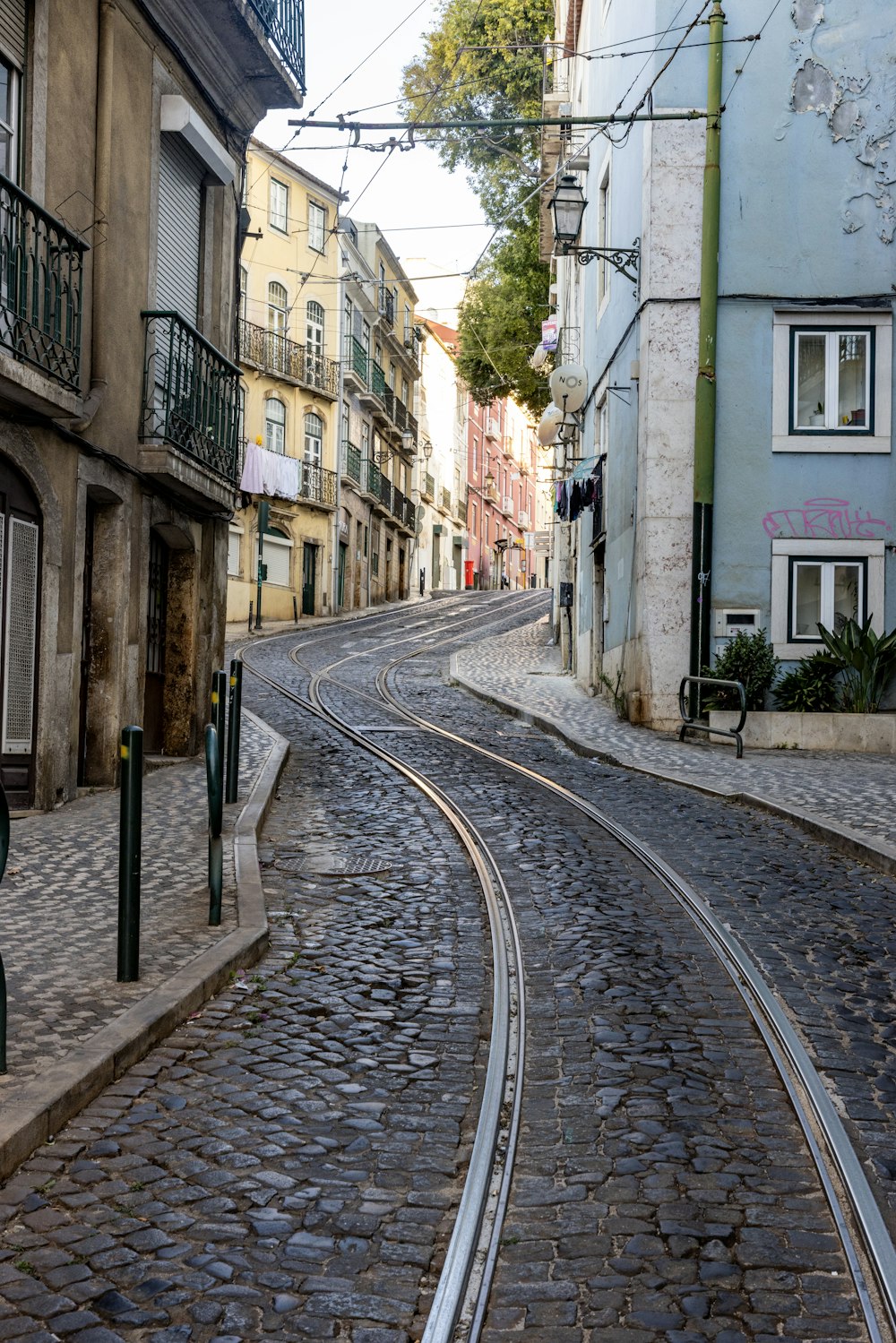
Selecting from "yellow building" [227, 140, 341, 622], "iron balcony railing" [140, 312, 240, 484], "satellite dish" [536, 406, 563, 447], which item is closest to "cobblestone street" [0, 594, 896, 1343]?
"iron balcony railing" [140, 312, 240, 484]

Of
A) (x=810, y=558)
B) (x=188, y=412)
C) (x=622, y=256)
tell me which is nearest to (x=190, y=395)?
(x=188, y=412)

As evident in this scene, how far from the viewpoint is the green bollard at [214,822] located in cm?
680

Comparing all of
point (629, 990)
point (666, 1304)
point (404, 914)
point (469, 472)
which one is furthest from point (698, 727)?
point (469, 472)

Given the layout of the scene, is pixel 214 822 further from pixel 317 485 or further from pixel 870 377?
pixel 317 485

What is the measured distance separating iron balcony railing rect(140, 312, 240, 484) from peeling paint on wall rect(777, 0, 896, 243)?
8.08 m

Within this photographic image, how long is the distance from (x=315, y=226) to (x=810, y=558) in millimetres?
31571

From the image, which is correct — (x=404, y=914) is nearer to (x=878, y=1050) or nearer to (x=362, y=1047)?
(x=362, y=1047)

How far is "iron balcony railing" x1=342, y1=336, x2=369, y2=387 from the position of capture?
47.2 metres

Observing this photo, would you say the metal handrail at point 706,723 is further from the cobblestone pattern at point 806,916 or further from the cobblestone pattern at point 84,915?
the cobblestone pattern at point 84,915

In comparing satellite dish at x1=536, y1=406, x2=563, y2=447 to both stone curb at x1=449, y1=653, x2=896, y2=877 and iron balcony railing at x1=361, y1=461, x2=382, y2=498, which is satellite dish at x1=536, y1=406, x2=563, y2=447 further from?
iron balcony railing at x1=361, y1=461, x2=382, y2=498

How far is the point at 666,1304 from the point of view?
331cm

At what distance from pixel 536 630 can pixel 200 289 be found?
1020 inches

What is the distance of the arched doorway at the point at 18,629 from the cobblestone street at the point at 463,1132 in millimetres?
2661

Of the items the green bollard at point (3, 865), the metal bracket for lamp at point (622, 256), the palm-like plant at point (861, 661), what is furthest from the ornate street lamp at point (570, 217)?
the green bollard at point (3, 865)
